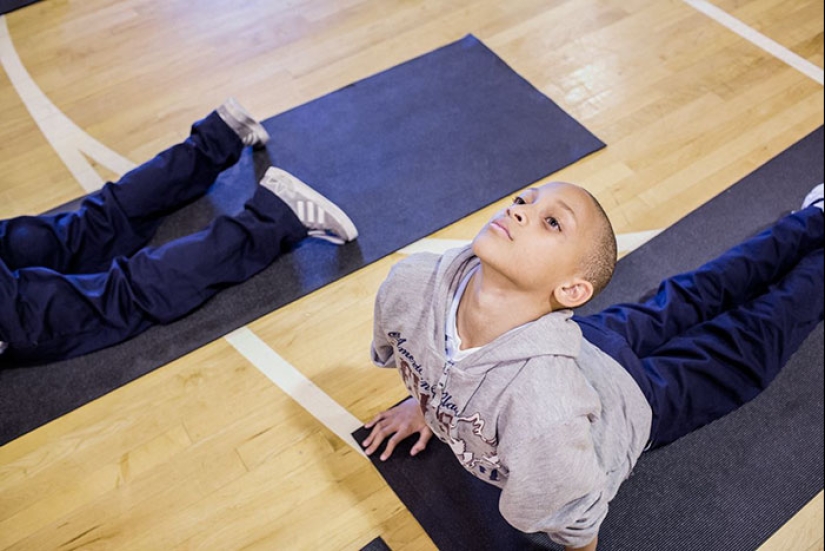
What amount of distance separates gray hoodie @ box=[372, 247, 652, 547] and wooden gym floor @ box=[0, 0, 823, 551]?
376 mm

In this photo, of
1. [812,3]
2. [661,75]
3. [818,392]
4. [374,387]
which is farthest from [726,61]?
[374,387]

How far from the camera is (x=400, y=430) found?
163cm

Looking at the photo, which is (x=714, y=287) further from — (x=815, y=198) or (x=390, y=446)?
(x=390, y=446)

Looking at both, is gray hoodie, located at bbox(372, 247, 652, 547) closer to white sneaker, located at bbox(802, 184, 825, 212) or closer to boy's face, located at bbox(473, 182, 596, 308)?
boy's face, located at bbox(473, 182, 596, 308)

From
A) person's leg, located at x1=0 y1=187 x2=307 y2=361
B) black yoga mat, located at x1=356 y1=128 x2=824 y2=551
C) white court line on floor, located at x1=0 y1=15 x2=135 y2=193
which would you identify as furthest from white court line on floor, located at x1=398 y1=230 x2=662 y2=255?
white court line on floor, located at x1=0 y1=15 x2=135 y2=193

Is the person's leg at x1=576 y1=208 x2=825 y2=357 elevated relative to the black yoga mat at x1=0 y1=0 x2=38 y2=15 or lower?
lower

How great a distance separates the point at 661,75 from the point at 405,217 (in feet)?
3.55

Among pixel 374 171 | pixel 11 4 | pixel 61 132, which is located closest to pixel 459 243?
pixel 374 171

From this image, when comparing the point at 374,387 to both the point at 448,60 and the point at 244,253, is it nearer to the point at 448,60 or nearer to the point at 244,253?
the point at 244,253

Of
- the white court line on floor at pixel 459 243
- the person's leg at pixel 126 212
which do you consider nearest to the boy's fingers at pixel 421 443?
the white court line on floor at pixel 459 243

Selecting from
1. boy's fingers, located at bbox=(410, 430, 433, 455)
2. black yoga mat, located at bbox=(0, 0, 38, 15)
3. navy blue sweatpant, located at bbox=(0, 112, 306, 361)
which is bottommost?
boy's fingers, located at bbox=(410, 430, 433, 455)

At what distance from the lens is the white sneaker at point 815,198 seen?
6.63 ft

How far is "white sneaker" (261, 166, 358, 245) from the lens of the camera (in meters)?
1.87

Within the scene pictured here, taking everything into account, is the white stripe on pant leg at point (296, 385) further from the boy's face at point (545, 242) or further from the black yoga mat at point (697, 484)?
the boy's face at point (545, 242)
